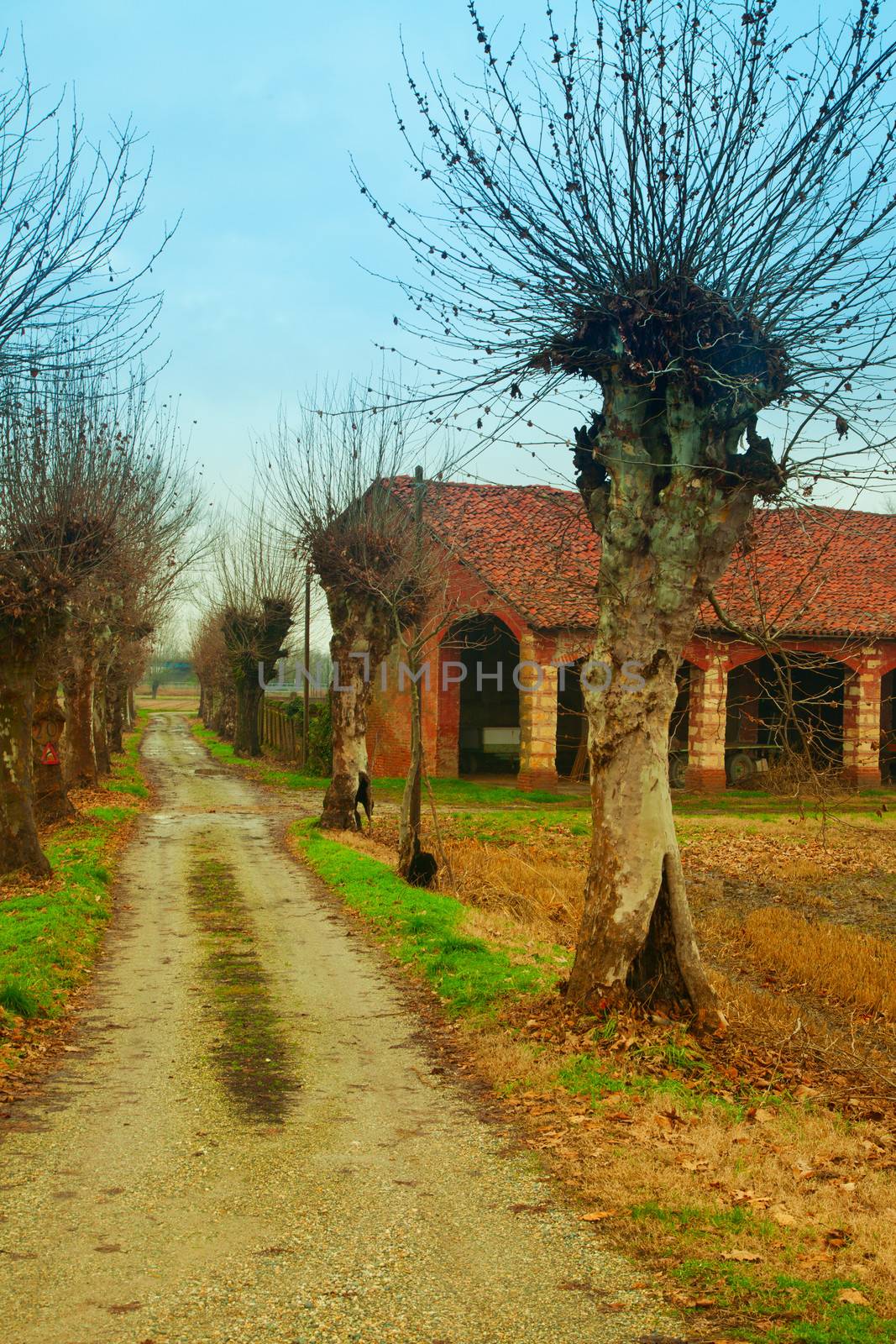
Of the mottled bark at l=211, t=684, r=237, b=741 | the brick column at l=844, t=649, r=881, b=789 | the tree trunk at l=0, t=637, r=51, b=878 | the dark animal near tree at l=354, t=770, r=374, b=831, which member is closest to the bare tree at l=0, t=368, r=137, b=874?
the tree trunk at l=0, t=637, r=51, b=878

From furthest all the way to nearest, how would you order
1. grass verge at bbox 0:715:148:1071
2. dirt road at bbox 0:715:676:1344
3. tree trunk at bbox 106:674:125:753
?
tree trunk at bbox 106:674:125:753 → grass verge at bbox 0:715:148:1071 → dirt road at bbox 0:715:676:1344

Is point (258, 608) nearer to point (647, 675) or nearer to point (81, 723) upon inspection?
point (81, 723)

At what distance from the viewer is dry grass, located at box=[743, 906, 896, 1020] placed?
1054 cm

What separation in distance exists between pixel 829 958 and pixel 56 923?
766cm

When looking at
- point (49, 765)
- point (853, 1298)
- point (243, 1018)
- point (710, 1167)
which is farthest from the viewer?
point (49, 765)

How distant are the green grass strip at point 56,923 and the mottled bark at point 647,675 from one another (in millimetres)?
4079

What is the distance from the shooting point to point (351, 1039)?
26.2 ft

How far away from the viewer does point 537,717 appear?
2692cm

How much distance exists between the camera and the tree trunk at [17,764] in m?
14.0

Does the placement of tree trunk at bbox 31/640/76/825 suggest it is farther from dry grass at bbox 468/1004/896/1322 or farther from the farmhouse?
dry grass at bbox 468/1004/896/1322

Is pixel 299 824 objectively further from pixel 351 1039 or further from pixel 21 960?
pixel 351 1039

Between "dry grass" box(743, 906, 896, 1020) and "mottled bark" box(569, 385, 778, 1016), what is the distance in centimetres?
341

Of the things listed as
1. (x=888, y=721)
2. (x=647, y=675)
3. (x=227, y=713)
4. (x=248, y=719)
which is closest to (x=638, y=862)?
(x=647, y=675)

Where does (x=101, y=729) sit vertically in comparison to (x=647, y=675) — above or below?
below
